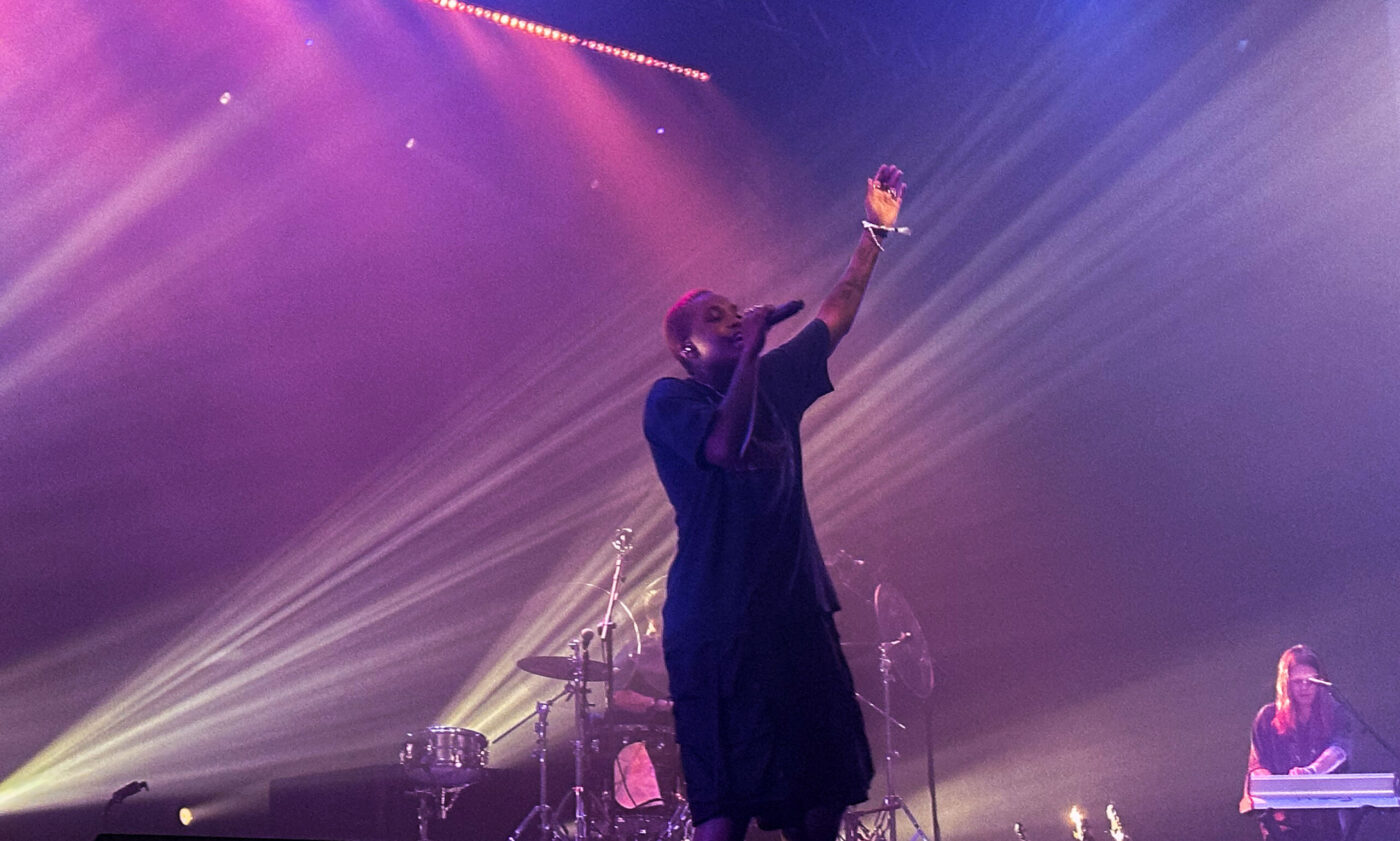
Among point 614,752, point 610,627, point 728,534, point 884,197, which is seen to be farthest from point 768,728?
point 614,752

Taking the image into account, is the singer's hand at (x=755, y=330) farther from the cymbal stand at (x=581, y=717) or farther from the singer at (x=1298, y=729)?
the singer at (x=1298, y=729)

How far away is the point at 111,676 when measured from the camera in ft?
18.5

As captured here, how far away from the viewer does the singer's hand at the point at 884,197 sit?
2746 millimetres

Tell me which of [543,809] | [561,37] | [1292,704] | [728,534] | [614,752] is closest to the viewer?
[728,534]

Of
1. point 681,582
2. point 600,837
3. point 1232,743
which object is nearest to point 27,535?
point 600,837

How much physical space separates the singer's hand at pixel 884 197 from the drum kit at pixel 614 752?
3.44 meters

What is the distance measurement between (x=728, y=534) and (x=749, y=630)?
191 mm

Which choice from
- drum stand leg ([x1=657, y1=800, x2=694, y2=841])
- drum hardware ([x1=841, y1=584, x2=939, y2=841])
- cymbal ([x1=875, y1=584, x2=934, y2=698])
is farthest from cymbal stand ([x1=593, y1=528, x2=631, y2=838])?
cymbal ([x1=875, y1=584, x2=934, y2=698])

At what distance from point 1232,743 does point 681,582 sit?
228 inches

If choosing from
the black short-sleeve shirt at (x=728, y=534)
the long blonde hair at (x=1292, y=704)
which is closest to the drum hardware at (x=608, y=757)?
the long blonde hair at (x=1292, y=704)

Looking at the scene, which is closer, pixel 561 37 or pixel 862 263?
pixel 862 263

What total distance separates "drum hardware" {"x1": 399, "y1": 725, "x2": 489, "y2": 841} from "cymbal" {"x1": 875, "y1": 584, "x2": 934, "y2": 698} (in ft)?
6.94

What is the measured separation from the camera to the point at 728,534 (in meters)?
2.29

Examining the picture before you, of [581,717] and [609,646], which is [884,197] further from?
[581,717]
